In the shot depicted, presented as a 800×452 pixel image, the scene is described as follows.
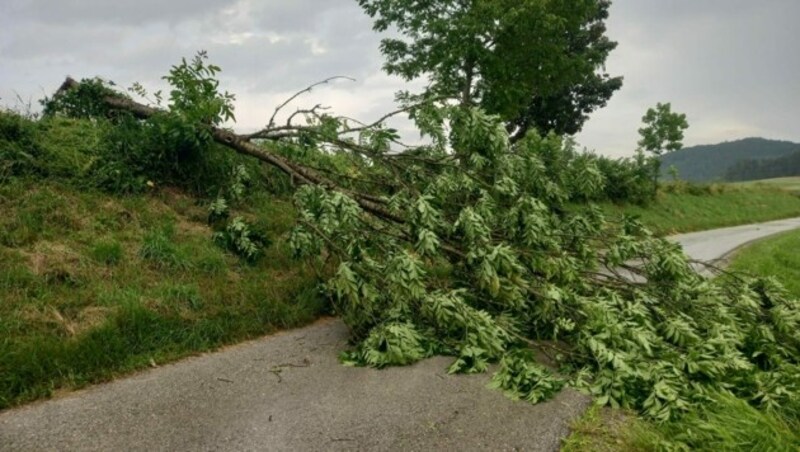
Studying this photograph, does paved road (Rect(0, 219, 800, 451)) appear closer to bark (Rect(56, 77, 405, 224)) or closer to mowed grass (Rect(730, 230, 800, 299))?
bark (Rect(56, 77, 405, 224))

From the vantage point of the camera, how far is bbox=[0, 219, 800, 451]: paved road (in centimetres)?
361

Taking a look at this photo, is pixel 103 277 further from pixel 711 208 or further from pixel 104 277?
pixel 711 208

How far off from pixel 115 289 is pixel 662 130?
30498 mm

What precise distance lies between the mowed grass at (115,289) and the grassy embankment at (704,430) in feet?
12.2

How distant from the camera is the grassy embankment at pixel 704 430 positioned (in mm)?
3316

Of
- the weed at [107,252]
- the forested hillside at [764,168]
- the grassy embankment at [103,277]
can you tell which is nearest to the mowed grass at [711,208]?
the grassy embankment at [103,277]

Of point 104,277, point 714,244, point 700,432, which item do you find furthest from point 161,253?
point 714,244

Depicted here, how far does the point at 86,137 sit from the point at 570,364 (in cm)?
809

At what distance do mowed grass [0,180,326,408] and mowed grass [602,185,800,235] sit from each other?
607 inches

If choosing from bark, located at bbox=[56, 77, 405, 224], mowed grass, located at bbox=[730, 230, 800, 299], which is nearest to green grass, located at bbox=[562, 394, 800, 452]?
bark, located at bbox=[56, 77, 405, 224]

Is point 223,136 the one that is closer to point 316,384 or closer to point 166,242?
point 166,242

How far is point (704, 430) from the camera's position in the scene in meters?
3.55

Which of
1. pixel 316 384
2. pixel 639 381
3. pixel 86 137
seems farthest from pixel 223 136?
pixel 639 381

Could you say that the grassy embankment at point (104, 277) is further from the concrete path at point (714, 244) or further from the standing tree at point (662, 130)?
the standing tree at point (662, 130)
